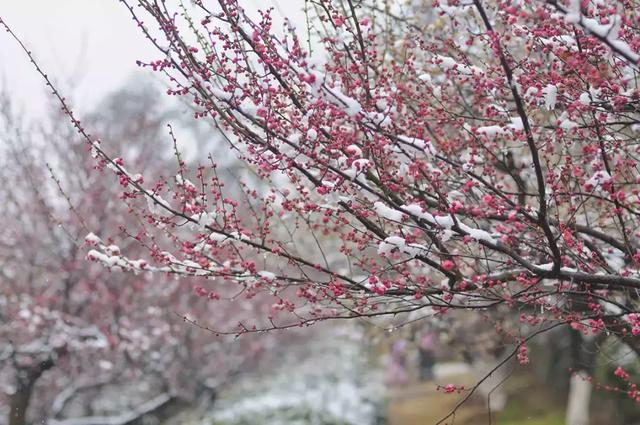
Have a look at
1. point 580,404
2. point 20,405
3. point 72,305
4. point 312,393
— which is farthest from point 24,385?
point 312,393

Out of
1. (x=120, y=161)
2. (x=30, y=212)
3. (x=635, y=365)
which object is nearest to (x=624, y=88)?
(x=120, y=161)

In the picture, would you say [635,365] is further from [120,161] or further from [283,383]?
[283,383]

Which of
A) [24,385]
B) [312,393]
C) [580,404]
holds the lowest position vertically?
[580,404]

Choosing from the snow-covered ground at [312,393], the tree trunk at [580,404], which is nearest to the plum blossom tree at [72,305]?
the snow-covered ground at [312,393]

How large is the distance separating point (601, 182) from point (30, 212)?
40.9 feet

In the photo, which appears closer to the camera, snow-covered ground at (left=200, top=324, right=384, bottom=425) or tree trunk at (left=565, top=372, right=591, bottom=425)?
tree trunk at (left=565, top=372, right=591, bottom=425)

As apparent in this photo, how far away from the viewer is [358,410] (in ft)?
55.0

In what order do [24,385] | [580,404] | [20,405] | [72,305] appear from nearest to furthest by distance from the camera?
[20,405], [24,385], [580,404], [72,305]

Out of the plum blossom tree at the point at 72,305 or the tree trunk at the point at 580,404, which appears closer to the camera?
the plum blossom tree at the point at 72,305

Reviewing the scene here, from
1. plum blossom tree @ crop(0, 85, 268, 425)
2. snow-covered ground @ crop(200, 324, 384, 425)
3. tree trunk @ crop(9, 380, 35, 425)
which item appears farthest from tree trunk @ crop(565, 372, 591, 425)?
tree trunk @ crop(9, 380, 35, 425)

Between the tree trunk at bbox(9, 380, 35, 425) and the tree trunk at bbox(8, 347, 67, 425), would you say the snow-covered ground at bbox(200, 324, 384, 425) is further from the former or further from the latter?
the tree trunk at bbox(9, 380, 35, 425)

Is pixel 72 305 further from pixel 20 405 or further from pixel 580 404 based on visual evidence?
pixel 580 404

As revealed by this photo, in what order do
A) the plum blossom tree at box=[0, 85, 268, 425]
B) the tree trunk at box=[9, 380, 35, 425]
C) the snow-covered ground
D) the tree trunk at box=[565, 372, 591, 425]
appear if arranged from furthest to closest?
the snow-covered ground
the tree trunk at box=[565, 372, 591, 425]
the plum blossom tree at box=[0, 85, 268, 425]
the tree trunk at box=[9, 380, 35, 425]

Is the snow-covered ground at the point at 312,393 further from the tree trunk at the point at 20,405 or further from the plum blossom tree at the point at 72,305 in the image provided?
the tree trunk at the point at 20,405
